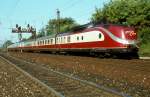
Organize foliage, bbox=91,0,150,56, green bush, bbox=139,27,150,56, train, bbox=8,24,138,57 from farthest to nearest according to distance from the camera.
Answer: foliage, bbox=91,0,150,56, green bush, bbox=139,27,150,56, train, bbox=8,24,138,57

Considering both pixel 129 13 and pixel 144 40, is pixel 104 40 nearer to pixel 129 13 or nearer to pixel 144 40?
pixel 144 40

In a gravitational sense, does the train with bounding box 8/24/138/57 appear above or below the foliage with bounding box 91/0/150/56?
below

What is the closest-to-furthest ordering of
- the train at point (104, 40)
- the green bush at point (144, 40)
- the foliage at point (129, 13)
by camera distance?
the train at point (104, 40) → the green bush at point (144, 40) → the foliage at point (129, 13)

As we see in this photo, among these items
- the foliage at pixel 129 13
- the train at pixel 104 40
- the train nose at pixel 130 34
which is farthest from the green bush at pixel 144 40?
the train nose at pixel 130 34

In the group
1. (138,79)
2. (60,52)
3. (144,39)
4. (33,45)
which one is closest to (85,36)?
(60,52)

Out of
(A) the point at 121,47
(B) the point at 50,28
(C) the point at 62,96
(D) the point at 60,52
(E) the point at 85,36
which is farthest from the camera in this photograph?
(B) the point at 50,28

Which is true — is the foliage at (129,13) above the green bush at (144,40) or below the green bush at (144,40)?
above

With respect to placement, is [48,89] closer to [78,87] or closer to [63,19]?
[78,87]

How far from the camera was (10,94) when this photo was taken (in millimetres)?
12305

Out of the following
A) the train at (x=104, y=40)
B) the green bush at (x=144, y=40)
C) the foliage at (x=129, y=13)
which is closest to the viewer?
the train at (x=104, y=40)

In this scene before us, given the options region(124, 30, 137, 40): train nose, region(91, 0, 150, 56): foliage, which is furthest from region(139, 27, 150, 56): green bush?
region(124, 30, 137, 40): train nose

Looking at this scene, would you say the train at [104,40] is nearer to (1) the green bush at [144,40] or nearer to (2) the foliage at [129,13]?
(1) the green bush at [144,40]

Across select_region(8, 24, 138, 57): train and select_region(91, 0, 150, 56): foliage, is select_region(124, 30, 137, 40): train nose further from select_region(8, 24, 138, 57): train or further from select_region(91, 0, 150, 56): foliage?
select_region(91, 0, 150, 56): foliage

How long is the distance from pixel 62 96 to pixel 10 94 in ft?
6.61
